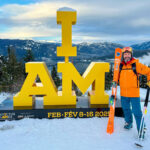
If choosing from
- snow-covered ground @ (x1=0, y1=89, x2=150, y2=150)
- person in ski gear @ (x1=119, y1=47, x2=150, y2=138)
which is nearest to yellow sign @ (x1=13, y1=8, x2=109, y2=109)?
snow-covered ground @ (x1=0, y1=89, x2=150, y2=150)

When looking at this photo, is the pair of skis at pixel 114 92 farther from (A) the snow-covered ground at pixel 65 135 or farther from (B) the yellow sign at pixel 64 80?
(B) the yellow sign at pixel 64 80

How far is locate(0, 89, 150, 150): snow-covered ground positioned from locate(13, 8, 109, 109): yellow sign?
0.71 meters

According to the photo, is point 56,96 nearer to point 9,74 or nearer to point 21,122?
point 21,122

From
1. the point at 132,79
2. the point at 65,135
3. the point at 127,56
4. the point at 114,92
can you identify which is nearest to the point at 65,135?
the point at 65,135

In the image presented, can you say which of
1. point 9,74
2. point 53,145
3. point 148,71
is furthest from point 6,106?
point 9,74

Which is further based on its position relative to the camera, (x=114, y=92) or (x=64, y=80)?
(x=64, y=80)

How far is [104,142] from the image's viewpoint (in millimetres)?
4520

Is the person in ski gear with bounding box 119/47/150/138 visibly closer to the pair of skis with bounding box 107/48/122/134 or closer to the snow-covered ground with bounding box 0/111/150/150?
the pair of skis with bounding box 107/48/122/134

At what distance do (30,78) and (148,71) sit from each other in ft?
14.0

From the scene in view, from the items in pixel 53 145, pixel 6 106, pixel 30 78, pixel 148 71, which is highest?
pixel 148 71

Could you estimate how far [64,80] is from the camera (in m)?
6.29

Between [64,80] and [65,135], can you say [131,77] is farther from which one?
[65,135]

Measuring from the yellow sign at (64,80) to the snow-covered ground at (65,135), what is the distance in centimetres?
71

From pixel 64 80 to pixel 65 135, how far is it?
2.19m
